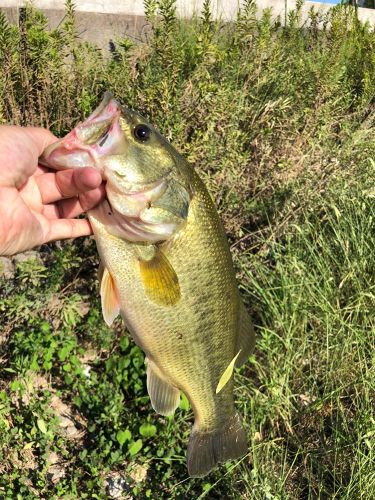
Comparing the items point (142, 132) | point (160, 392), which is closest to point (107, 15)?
point (142, 132)

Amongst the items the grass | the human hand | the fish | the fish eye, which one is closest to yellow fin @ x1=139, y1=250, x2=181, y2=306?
the fish

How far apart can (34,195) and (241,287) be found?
1.90 meters

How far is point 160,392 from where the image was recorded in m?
2.36

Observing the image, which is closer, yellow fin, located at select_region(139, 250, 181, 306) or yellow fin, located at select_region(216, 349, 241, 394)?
yellow fin, located at select_region(139, 250, 181, 306)

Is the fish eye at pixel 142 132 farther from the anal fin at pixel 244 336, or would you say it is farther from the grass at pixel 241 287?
the grass at pixel 241 287

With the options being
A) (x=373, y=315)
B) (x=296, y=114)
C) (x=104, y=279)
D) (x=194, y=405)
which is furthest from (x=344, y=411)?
(x=296, y=114)

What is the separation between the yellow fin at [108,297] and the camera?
6.91 feet

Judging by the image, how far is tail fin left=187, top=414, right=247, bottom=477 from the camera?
2.44 meters

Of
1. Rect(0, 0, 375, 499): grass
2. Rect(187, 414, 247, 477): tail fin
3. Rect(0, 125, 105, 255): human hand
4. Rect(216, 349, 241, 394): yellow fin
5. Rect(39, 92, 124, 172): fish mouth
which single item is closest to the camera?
Rect(39, 92, 124, 172): fish mouth

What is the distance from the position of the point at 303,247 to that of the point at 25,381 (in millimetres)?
2176

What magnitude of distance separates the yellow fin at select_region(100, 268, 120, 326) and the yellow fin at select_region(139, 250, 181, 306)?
0.17 metres

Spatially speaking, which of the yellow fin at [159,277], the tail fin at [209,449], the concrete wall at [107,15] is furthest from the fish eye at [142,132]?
the concrete wall at [107,15]

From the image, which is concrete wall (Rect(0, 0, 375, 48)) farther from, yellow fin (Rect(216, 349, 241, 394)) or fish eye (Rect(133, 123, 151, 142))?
yellow fin (Rect(216, 349, 241, 394))

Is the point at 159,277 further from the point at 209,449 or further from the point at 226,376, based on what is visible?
the point at 209,449
